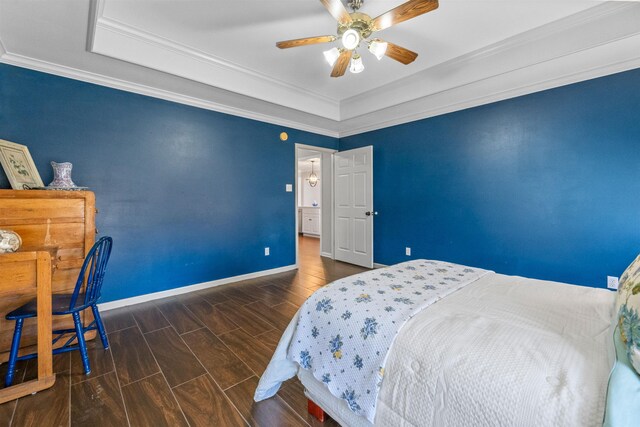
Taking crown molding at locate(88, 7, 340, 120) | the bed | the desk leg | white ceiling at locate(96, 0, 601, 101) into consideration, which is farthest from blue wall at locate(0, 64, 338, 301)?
the bed

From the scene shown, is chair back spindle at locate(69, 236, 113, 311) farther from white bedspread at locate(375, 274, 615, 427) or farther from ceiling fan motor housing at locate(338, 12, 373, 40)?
ceiling fan motor housing at locate(338, 12, 373, 40)

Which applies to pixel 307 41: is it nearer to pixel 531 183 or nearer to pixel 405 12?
pixel 405 12

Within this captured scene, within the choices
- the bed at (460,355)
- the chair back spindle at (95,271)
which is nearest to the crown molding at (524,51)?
the bed at (460,355)

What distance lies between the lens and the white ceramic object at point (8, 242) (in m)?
1.63

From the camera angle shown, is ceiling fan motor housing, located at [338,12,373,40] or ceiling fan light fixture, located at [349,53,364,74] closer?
ceiling fan motor housing, located at [338,12,373,40]

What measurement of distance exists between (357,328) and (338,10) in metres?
2.02

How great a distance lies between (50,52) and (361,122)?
3699mm

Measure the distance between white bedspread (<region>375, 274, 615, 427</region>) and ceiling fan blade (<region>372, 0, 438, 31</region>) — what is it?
183 centimetres

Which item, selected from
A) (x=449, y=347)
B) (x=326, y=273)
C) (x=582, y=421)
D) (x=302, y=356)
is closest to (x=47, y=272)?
(x=302, y=356)

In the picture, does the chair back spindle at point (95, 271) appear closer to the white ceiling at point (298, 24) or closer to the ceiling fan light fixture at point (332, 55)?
the white ceiling at point (298, 24)

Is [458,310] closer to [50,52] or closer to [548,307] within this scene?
[548,307]

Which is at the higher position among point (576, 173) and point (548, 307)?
point (576, 173)

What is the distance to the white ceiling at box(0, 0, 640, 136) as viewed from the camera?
212 centimetres

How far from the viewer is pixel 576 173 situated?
2.80 metres
